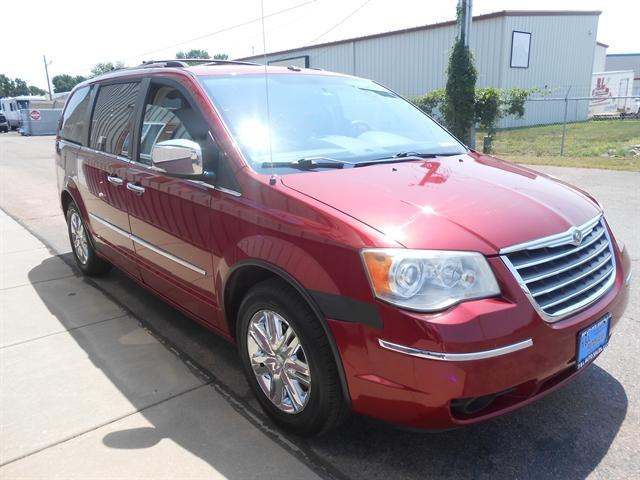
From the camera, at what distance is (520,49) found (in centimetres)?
2567

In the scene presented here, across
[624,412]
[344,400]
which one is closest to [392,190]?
[344,400]

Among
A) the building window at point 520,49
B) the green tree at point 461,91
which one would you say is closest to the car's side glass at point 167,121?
the green tree at point 461,91

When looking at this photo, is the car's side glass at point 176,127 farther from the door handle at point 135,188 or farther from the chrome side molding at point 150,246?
the chrome side molding at point 150,246

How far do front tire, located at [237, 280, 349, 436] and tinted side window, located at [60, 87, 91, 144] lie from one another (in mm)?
3122

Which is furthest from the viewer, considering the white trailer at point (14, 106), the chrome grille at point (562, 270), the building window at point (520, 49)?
the white trailer at point (14, 106)

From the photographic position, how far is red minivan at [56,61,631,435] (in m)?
2.10

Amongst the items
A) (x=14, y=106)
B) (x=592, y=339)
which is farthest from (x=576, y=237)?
(x=14, y=106)

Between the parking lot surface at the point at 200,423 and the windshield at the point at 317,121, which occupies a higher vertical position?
the windshield at the point at 317,121

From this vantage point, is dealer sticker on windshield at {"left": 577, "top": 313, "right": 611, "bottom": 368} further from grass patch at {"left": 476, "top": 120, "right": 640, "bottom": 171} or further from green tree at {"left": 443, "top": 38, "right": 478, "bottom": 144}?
green tree at {"left": 443, "top": 38, "right": 478, "bottom": 144}

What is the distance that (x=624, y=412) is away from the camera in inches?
110

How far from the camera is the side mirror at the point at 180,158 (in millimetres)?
2846

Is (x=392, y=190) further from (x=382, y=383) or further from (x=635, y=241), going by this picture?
(x=635, y=241)

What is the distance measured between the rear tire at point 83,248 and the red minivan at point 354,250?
56.6 inches

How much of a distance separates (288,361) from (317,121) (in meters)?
1.52
